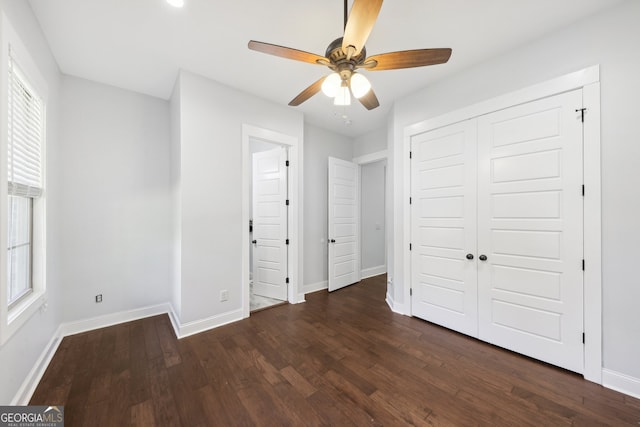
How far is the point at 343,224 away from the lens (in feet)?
14.3

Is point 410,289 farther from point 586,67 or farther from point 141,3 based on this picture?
point 141,3

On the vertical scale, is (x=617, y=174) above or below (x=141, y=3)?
below

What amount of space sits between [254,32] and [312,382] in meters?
3.02

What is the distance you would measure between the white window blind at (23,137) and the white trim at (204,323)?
1.81 metres

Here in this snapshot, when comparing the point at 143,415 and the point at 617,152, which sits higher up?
the point at 617,152

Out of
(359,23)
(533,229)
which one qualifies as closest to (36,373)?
(359,23)

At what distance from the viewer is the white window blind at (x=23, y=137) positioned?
157 centimetres

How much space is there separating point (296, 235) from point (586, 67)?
3.39 metres

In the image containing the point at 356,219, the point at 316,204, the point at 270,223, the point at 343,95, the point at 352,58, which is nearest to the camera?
the point at 352,58

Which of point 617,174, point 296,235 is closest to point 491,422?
point 617,174

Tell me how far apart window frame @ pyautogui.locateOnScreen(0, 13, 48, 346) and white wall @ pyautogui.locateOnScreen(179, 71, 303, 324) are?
1.07 meters

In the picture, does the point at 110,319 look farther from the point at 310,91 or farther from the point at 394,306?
the point at 394,306

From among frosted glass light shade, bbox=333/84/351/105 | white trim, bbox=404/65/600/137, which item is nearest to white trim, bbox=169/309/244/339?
frosted glass light shade, bbox=333/84/351/105

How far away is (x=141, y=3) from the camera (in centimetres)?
179
